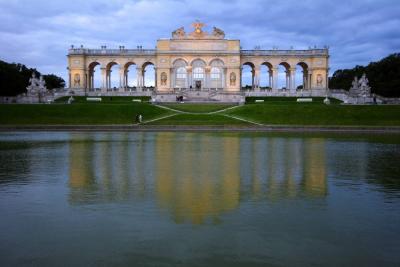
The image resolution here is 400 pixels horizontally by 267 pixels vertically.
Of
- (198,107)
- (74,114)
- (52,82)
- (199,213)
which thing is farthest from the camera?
(52,82)

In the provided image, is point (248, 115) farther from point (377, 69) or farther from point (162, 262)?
point (377, 69)

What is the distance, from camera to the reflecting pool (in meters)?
7.25

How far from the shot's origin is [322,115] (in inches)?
1971

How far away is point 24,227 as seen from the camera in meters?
8.73

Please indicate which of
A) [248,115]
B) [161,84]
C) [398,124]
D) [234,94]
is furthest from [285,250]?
[161,84]

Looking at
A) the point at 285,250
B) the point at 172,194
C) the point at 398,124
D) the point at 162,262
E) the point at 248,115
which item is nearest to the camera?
the point at 162,262

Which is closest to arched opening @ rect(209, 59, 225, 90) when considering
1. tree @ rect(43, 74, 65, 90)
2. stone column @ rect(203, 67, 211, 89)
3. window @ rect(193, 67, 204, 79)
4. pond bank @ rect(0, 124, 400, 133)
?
stone column @ rect(203, 67, 211, 89)

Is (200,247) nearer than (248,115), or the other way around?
(200,247)

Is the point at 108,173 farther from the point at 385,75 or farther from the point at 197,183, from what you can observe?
the point at 385,75

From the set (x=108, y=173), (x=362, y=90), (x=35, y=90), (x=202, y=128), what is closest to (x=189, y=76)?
(x=35, y=90)

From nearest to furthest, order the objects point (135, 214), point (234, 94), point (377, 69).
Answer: point (135, 214), point (234, 94), point (377, 69)

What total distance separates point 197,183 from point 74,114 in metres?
40.3

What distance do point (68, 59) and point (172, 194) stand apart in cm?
8364

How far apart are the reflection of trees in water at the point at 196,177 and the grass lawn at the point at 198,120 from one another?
76.5 ft
